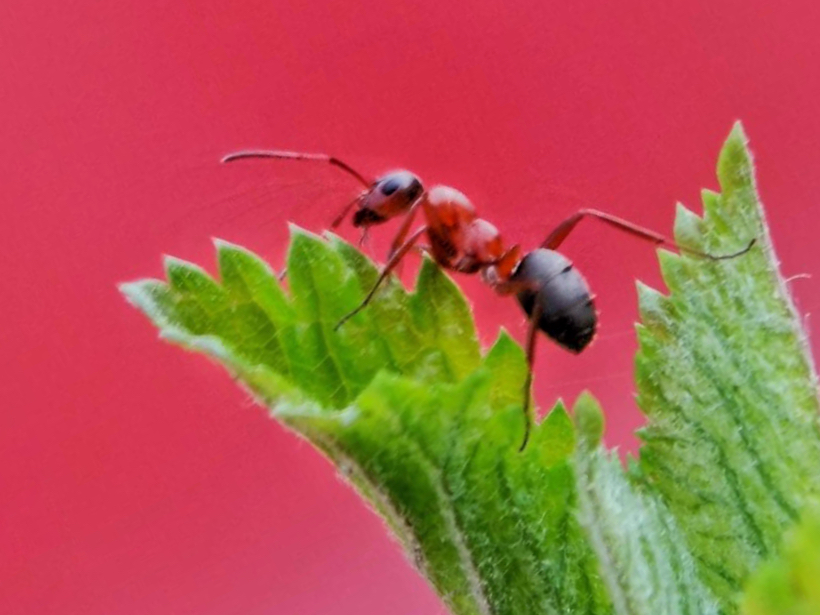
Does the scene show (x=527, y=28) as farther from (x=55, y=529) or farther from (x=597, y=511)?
(x=597, y=511)

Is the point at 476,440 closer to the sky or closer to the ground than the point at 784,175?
closer to the sky

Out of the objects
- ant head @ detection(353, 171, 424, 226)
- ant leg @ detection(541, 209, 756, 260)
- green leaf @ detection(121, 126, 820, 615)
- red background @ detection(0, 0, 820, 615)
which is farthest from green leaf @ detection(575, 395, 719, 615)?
red background @ detection(0, 0, 820, 615)

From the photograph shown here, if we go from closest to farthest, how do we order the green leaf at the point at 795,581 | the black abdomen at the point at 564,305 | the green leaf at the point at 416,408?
the green leaf at the point at 795,581 → the green leaf at the point at 416,408 → the black abdomen at the point at 564,305

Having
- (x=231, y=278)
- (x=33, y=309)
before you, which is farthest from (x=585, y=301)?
(x=33, y=309)

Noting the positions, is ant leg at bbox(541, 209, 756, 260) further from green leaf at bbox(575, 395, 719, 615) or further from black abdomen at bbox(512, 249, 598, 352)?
green leaf at bbox(575, 395, 719, 615)

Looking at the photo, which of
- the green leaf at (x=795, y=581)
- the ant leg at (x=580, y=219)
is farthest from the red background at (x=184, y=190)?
the green leaf at (x=795, y=581)

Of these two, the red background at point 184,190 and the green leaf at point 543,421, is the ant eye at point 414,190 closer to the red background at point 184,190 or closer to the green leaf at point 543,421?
the green leaf at point 543,421

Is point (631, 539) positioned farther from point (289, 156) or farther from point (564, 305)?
point (289, 156)

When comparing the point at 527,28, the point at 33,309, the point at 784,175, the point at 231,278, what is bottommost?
the point at 784,175

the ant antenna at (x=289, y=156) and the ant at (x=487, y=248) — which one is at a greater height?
the ant antenna at (x=289, y=156)

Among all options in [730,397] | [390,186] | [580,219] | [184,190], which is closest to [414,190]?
[390,186]
